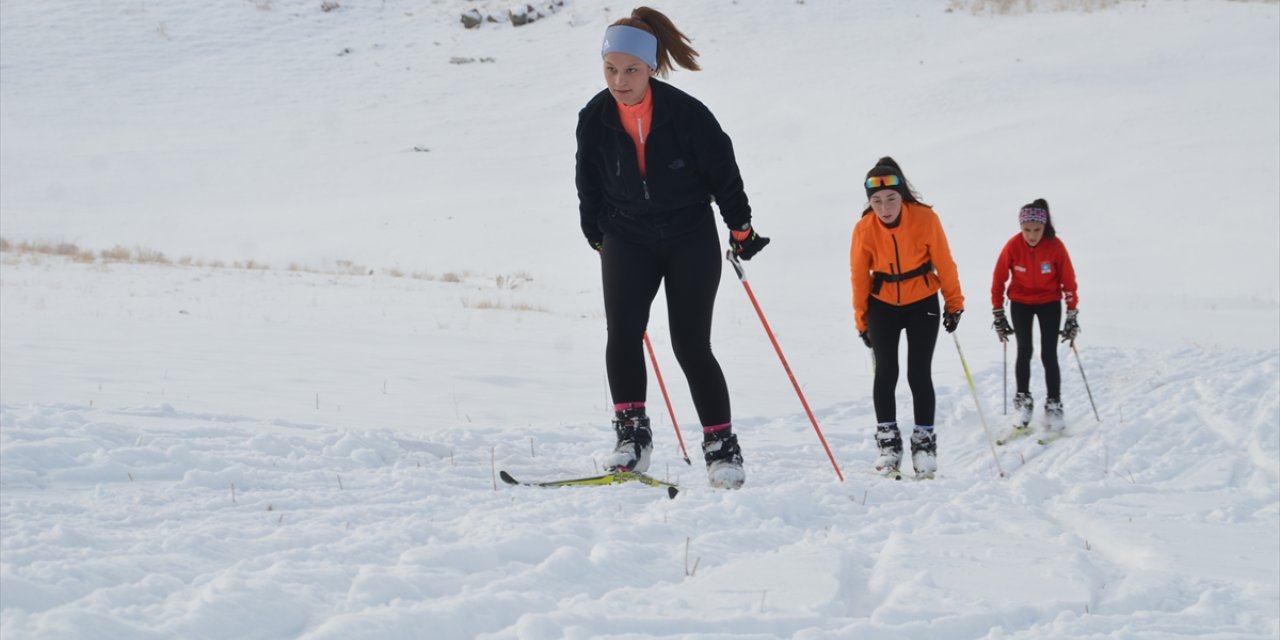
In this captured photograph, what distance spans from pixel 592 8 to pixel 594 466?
4071cm

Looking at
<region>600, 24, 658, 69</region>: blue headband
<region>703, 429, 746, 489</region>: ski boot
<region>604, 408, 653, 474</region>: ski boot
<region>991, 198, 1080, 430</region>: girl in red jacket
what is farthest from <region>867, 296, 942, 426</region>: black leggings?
<region>600, 24, 658, 69</region>: blue headband

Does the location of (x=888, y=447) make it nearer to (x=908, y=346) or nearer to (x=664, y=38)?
(x=908, y=346)

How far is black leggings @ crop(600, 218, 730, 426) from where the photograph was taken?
4.73 metres

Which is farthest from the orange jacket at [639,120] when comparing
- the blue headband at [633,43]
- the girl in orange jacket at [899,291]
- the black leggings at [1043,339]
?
the black leggings at [1043,339]

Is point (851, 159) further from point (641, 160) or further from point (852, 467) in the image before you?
point (641, 160)

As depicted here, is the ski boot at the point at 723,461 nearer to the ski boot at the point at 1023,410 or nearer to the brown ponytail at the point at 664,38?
the brown ponytail at the point at 664,38

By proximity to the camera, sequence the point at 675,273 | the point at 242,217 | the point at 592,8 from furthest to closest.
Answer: the point at 592,8
the point at 242,217
the point at 675,273

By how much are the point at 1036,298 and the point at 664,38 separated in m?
4.55

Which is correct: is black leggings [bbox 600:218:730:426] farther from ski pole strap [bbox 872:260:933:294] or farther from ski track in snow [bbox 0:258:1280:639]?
ski pole strap [bbox 872:260:933:294]

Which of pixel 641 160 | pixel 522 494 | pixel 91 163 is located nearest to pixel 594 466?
pixel 522 494

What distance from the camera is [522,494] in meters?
4.40

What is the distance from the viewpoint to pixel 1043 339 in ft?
26.7

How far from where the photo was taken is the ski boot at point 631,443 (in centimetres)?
495

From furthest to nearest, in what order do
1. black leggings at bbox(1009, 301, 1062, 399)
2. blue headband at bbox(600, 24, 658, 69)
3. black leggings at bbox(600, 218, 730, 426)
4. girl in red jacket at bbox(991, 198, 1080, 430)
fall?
black leggings at bbox(1009, 301, 1062, 399), girl in red jacket at bbox(991, 198, 1080, 430), black leggings at bbox(600, 218, 730, 426), blue headband at bbox(600, 24, 658, 69)
